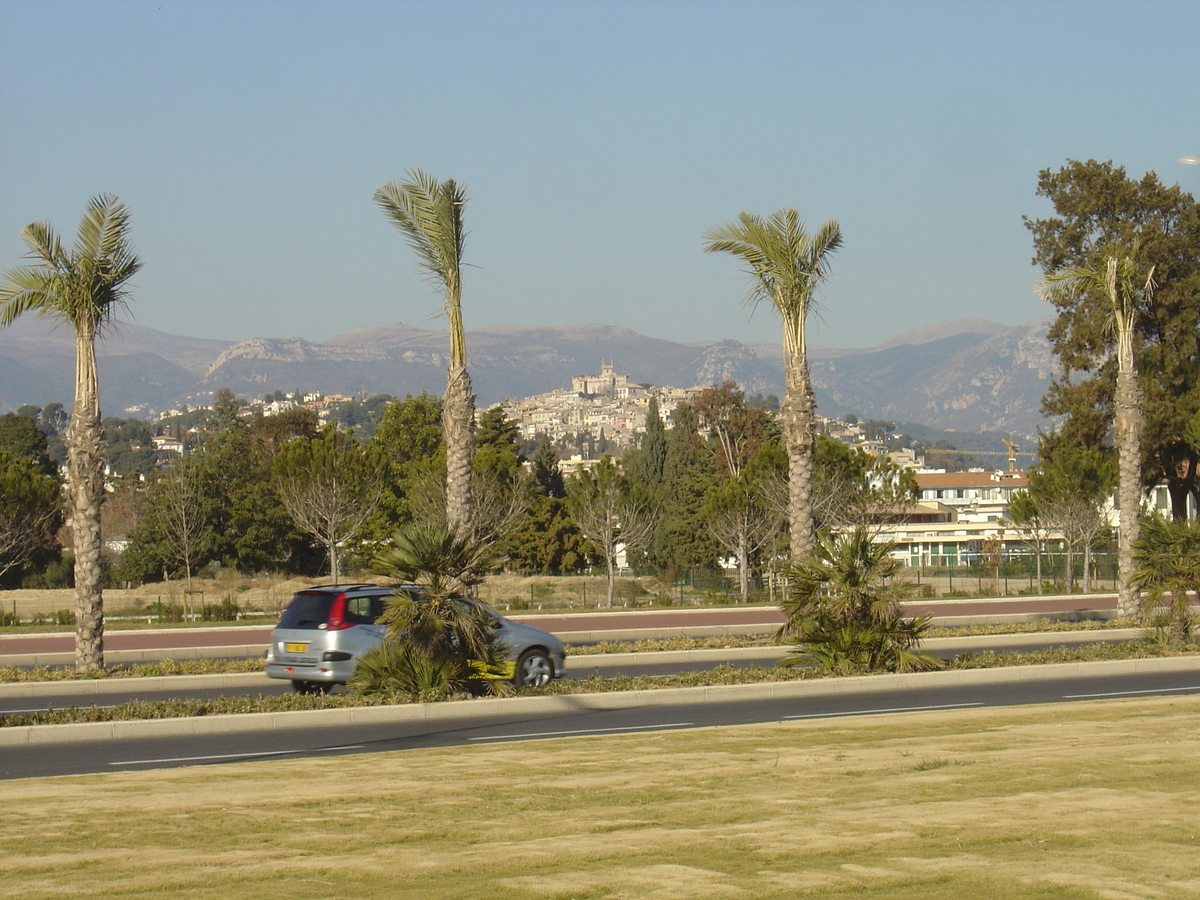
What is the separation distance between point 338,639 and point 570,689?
3.21 m

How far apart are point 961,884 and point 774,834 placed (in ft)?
4.93

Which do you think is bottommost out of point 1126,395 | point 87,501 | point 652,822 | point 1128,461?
point 652,822

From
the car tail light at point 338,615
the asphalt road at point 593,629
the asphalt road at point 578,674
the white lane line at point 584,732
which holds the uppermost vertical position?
the car tail light at point 338,615

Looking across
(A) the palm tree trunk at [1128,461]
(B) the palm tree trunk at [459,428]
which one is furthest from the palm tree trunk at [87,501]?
(A) the palm tree trunk at [1128,461]

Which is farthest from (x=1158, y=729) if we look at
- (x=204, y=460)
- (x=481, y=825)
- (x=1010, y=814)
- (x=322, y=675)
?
(x=204, y=460)

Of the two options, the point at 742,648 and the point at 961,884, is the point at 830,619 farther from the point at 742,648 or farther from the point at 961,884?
the point at 961,884

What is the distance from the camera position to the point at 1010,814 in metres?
7.92

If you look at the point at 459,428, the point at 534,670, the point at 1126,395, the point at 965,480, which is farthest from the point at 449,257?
the point at 965,480

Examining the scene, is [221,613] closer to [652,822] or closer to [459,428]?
[459,428]

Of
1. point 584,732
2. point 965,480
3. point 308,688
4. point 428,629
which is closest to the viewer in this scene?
point 584,732

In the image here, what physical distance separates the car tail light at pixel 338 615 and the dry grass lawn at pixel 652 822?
5.03m

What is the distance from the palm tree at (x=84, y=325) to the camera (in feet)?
65.2

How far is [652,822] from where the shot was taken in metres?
7.95

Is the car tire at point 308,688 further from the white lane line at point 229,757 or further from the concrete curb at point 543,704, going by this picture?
the white lane line at point 229,757
